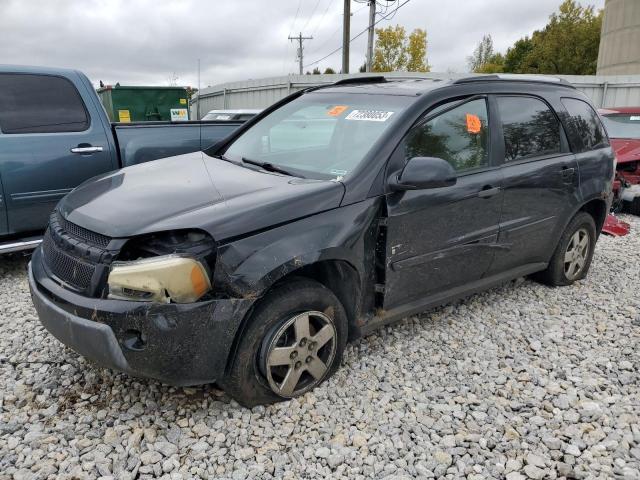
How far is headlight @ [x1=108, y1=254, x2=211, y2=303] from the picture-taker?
2.38 metres

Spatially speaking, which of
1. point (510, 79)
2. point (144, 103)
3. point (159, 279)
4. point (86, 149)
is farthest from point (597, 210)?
point (144, 103)

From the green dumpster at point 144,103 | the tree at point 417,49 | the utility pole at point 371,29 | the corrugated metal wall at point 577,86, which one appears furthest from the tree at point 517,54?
the green dumpster at point 144,103

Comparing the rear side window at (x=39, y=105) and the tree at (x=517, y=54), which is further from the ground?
the tree at (x=517, y=54)

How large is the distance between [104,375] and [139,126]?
9.73ft

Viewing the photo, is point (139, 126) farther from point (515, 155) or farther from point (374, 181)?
point (515, 155)

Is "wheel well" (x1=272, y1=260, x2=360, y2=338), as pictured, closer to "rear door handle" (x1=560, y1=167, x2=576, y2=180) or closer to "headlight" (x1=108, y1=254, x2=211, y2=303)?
"headlight" (x1=108, y1=254, x2=211, y2=303)

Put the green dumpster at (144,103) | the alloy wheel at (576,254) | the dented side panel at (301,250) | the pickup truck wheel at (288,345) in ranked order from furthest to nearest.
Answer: the green dumpster at (144,103) → the alloy wheel at (576,254) → the pickup truck wheel at (288,345) → the dented side panel at (301,250)

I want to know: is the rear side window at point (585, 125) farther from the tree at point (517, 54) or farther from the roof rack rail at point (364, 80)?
the tree at point (517, 54)

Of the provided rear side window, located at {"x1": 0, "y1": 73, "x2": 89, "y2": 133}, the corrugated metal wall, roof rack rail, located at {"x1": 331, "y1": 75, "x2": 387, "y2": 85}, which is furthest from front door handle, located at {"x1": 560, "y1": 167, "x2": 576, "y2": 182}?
the corrugated metal wall

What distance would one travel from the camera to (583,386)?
10.6 ft

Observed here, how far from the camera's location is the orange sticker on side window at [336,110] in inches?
142

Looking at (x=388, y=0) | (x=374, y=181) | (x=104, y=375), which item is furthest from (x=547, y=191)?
(x=388, y=0)

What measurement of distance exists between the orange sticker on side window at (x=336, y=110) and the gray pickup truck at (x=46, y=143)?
2.44 metres

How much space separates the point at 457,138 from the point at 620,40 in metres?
44.3
